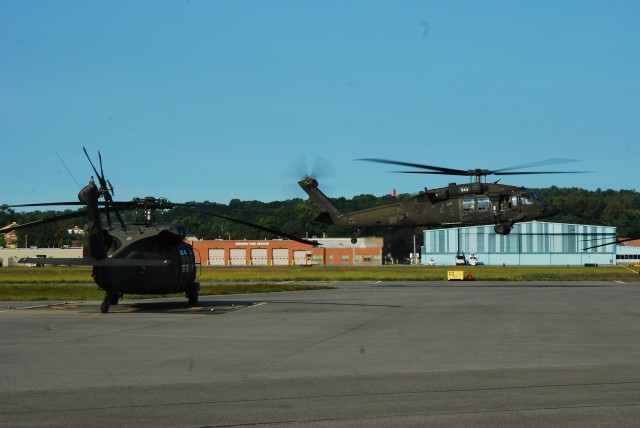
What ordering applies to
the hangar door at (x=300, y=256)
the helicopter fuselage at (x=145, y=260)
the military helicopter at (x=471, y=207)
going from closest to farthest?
the helicopter fuselage at (x=145, y=260), the military helicopter at (x=471, y=207), the hangar door at (x=300, y=256)

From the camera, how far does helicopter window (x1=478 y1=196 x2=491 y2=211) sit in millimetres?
45188

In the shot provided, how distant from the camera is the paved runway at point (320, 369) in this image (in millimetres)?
10086

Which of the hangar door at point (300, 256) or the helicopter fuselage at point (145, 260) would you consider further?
the hangar door at point (300, 256)

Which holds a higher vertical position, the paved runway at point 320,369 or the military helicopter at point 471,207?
the military helicopter at point 471,207

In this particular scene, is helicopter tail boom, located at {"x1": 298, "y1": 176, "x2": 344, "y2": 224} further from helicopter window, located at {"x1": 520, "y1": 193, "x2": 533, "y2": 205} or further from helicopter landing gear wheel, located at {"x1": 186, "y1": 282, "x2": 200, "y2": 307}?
helicopter landing gear wheel, located at {"x1": 186, "y1": 282, "x2": 200, "y2": 307}

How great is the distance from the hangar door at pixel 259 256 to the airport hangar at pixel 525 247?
87.1 ft

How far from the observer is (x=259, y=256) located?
134 meters

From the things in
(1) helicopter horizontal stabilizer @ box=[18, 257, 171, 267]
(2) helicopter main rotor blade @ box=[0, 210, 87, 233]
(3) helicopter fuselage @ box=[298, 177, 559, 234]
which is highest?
(3) helicopter fuselage @ box=[298, 177, 559, 234]

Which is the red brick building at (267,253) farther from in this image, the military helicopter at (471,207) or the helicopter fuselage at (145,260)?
the helicopter fuselage at (145,260)

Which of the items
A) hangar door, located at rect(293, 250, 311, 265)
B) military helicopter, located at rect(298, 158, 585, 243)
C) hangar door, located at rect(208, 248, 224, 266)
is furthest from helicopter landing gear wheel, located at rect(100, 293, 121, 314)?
hangar door, located at rect(208, 248, 224, 266)

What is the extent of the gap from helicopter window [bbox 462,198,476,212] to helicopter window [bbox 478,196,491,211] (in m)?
0.34

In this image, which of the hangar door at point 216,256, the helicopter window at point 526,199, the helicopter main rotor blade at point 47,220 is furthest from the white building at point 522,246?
the helicopter main rotor blade at point 47,220

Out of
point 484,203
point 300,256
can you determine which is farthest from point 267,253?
point 484,203

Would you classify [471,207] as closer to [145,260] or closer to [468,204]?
[468,204]
